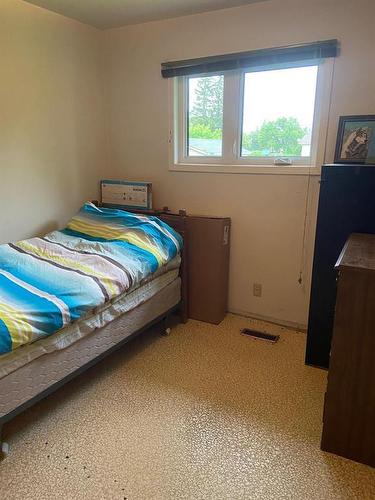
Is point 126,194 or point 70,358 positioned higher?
point 126,194

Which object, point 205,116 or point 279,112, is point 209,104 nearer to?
point 205,116

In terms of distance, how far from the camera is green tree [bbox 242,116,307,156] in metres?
2.57

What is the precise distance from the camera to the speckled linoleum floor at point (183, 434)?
1481 millimetres

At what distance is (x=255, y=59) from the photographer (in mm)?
2459

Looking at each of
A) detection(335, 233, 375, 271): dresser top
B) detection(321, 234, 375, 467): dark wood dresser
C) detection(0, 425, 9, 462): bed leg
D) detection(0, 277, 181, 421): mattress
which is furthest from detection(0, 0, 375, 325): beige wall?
detection(0, 425, 9, 462): bed leg

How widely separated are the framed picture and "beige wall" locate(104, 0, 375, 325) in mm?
67

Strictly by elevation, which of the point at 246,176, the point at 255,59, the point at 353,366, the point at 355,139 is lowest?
the point at 353,366

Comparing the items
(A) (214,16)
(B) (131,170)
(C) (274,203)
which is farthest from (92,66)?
(C) (274,203)

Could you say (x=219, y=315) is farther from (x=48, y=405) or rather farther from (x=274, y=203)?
(x=48, y=405)

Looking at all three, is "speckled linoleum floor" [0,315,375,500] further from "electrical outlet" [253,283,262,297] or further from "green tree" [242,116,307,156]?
"green tree" [242,116,307,156]

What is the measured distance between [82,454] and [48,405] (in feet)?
1.40

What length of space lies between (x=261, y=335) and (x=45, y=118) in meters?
2.31

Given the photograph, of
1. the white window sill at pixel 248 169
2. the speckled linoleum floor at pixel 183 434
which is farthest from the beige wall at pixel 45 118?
the speckled linoleum floor at pixel 183 434

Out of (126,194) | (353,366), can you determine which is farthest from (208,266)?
(353,366)
